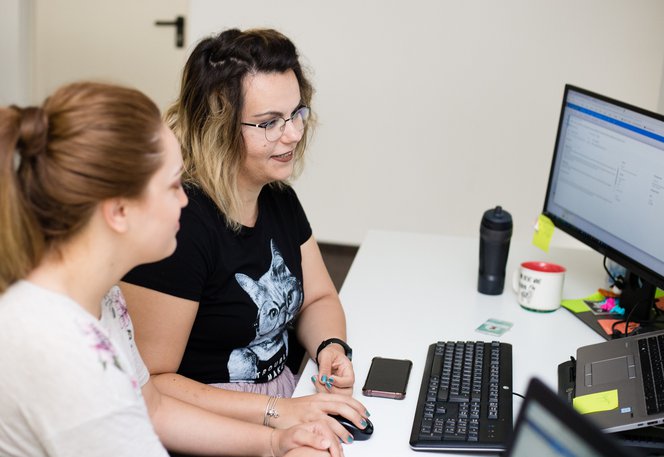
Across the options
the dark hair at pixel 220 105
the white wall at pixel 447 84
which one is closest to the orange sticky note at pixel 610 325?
the dark hair at pixel 220 105

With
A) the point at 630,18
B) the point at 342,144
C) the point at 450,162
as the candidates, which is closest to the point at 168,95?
the point at 342,144

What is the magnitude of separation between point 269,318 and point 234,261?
0.14 metres

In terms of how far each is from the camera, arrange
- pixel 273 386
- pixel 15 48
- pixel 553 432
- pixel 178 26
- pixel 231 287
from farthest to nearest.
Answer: pixel 178 26 → pixel 15 48 → pixel 273 386 → pixel 231 287 → pixel 553 432

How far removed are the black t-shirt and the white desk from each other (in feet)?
0.41

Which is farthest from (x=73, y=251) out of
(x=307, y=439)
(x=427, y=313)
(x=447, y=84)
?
(x=447, y=84)

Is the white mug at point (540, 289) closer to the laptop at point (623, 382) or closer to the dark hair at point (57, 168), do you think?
the laptop at point (623, 382)

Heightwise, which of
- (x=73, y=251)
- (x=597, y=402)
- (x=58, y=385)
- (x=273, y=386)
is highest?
(x=73, y=251)

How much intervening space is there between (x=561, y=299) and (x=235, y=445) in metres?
0.90

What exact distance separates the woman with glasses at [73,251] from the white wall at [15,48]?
2989 millimetres

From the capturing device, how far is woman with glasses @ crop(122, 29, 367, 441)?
151 centimetres

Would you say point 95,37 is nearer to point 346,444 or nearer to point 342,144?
point 342,144

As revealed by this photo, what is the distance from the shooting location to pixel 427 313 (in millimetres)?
1902

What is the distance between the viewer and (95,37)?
4.35 meters

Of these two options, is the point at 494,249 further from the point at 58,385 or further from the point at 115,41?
the point at 115,41
